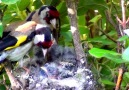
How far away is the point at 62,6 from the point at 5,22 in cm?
25

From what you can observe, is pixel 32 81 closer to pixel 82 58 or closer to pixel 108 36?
pixel 82 58

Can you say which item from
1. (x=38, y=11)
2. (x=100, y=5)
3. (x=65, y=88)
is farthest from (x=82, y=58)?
(x=38, y=11)

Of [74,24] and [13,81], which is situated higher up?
[74,24]

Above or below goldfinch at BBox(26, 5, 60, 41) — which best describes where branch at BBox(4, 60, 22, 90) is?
below

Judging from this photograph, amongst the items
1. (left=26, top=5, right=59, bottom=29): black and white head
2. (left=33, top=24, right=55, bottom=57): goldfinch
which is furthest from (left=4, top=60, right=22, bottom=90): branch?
(left=26, top=5, right=59, bottom=29): black and white head

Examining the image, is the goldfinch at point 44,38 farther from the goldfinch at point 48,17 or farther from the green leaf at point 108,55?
the green leaf at point 108,55

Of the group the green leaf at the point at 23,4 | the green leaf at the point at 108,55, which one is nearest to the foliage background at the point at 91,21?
the green leaf at the point at 23,4

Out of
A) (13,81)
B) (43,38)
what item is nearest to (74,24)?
(43,38)

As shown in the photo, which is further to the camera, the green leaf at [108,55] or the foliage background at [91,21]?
the foliage background at [91,21]

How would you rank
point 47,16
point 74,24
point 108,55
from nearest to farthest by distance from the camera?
point 108,55 < point 74,24 < point 47,16

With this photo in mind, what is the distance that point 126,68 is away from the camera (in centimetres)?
105

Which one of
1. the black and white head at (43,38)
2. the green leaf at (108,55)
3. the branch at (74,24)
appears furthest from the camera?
the black and white head at (43,38)

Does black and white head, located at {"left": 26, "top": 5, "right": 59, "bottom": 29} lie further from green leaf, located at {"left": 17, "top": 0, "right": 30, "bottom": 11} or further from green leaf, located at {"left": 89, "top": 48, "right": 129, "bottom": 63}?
green leaf, located at {"left": 89, "top": 48, "right": 129, "bottom": 63}

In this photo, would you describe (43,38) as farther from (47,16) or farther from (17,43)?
(47,16)
